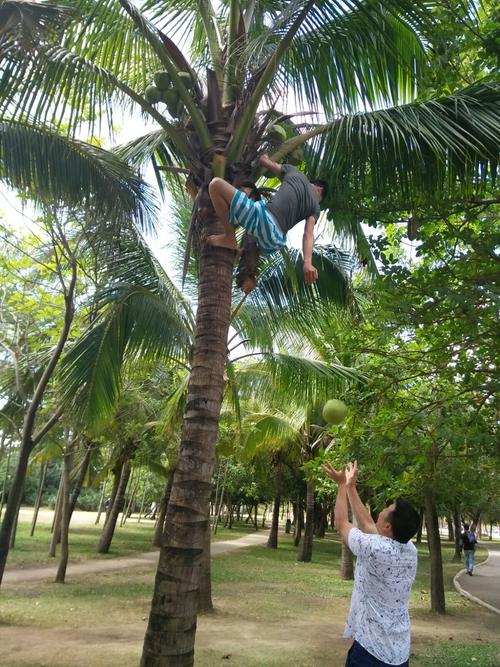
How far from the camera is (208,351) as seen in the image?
4570 millimetres

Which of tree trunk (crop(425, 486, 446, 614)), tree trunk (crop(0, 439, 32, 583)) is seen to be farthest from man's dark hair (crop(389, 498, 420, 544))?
tree trunk (crop(425, 486, 446, 614))

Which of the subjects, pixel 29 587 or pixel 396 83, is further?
pixel 29 587

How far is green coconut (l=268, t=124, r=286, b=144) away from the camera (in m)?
5.27

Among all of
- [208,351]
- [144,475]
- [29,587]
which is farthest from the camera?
[144,475]

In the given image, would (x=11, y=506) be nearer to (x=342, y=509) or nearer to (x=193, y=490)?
(x=193, y=490)

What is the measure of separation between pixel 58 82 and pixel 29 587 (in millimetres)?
11383

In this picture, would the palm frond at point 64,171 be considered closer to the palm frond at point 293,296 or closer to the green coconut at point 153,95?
the green coconut at point 153,95

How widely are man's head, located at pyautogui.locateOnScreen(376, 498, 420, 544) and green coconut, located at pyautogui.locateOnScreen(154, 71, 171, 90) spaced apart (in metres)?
3.98

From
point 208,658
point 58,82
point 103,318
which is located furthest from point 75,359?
point 208,658

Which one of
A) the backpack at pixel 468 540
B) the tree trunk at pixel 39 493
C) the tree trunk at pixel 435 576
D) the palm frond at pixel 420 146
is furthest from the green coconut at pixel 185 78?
→ the tree trunk at pixel 39 493

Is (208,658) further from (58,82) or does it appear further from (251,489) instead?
(251,489)

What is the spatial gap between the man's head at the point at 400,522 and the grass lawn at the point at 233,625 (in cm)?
465

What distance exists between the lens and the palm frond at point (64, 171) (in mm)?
5996

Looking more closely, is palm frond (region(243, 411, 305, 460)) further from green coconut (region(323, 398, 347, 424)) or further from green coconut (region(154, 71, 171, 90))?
green coconut (region(154, 71, 171, 90))
